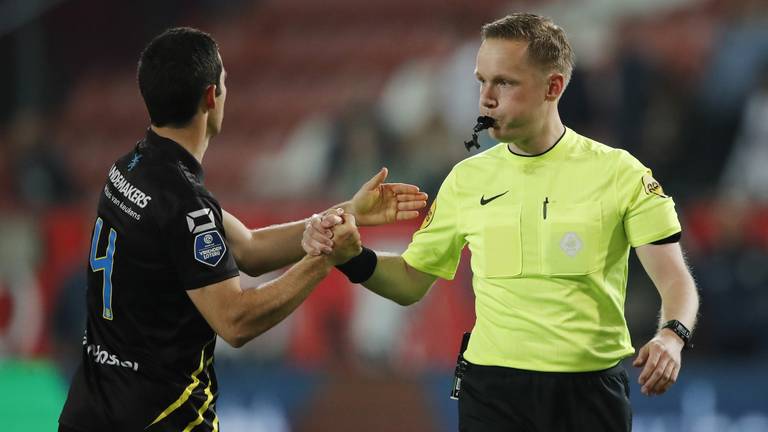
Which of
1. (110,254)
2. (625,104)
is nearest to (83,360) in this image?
(110,254)

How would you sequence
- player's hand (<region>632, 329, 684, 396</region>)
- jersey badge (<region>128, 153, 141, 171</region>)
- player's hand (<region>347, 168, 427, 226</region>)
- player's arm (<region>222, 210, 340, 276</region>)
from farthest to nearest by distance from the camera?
player's arm (<region>222, 210, 340, 276</region>) < player's hand (<region>347, 168, 427, 226</region>) < jersey badge (<region>128, 153, 141, 171</region>) < player's hand (<region>632, 329, 684, 396</region>)

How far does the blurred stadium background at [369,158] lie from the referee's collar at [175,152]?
4011 mm

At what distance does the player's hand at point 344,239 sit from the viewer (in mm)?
4074

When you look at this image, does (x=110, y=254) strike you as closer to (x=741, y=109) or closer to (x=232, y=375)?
(x=232, y=375)

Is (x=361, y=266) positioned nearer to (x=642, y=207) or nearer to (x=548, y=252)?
(x=548, y=252)

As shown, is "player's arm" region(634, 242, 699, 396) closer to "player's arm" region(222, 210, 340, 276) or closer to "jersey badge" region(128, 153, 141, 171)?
"player's arm" region(222, 210, 340, 276)

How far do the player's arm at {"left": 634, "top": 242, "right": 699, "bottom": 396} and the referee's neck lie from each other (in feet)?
4.71

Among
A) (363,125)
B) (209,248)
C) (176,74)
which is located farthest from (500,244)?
(363,125)

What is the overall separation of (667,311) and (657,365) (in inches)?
11.2

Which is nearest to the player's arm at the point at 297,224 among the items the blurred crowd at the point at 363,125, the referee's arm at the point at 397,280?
the referee's arm at the point at 397,280

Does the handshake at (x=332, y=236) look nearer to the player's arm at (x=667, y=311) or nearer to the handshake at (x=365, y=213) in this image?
the handshake at (x=365, y=213)

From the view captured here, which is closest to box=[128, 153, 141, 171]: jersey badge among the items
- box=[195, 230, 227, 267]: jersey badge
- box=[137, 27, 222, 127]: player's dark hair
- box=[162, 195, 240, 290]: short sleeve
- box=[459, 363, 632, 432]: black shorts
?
box=[137, 27, 222, 127]: player's dark hair

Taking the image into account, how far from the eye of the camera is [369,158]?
983cm

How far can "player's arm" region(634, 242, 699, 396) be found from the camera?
362cm
